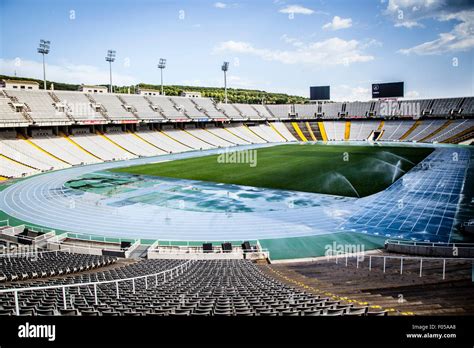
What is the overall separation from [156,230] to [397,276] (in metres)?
14.7

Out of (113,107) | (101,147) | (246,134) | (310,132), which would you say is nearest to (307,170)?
(101,147)

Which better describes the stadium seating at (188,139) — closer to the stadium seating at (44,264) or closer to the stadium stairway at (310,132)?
the stadium stairway at (310,132)

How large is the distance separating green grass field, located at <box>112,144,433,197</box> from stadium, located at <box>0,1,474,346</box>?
0.95 ft

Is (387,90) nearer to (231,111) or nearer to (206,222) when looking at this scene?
(231,111)

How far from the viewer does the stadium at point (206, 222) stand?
7855 millimetres

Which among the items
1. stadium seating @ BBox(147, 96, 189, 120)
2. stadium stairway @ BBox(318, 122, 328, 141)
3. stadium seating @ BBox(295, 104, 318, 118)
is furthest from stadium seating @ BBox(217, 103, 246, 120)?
stadium stairway @ BBox(318, 122, 328, 141)

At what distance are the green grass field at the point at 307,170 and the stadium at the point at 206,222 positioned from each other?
288 mm

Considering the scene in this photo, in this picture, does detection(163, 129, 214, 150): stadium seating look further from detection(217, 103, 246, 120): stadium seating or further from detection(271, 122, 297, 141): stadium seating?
detection(271, 122, 297, 141): stadium seating

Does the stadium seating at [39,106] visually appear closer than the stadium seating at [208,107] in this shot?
Yes

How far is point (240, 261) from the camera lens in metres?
15.8

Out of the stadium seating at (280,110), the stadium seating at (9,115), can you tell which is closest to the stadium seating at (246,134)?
the stadium seating at (280,110)

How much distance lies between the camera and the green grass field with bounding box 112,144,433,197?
107 feet

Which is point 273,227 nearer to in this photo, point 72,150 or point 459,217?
point 459,217

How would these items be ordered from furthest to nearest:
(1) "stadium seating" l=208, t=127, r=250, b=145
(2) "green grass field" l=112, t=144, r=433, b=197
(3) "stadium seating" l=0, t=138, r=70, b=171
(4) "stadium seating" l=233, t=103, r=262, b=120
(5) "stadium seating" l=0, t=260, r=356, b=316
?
(4) "stadium seating" l=233, t=103, r=262, b=120 < (1) "stadium seating" l=208, t=127, r=250, b=145 < (3) "stadium seating" l=0, t=138, r=70, b=171 < (2) "green grass field" l=112, t=144, r=433, b=197 < (5) "stadium seating" l=0, t=260, r=356, b=316
